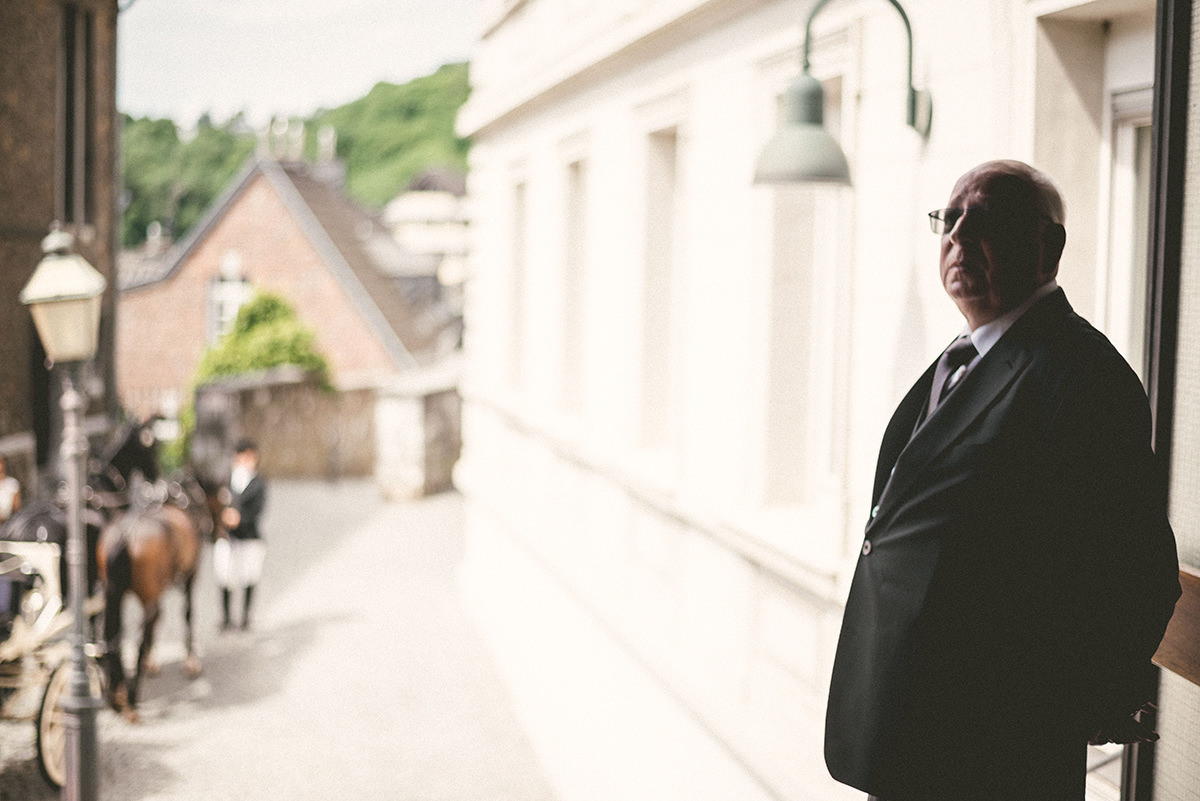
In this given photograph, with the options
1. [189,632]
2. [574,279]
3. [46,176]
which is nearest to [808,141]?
[574,279]

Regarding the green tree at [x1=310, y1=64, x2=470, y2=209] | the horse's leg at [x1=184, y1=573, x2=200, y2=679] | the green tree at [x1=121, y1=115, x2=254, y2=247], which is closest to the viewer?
the horse's leg at [x1=184, y1=573, x2=200, y2=679]

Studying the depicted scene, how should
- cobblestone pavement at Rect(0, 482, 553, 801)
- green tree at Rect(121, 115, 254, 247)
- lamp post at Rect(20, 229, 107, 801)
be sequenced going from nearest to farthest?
lamp post at Rect(20, 229, 107, 801)
cobblestone pavement at Rect(0, 482, 553, 801)
green tree at Rect(121, 115, 254, 247)

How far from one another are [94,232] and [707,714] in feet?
42.8

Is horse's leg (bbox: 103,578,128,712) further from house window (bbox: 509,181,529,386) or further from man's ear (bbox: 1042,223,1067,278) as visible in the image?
man's ear (bbox: 1042,223,1067,278)

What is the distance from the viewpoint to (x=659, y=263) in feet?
24.5

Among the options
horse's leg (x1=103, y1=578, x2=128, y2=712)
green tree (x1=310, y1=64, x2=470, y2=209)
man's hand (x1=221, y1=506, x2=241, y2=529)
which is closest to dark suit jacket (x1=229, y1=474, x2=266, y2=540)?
man's hand (x1=221, y1=506, x2=241, y2=529)

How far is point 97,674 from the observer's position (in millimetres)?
8078

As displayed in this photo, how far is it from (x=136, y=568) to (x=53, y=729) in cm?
154

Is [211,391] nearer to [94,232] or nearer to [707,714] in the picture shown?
[94,232]

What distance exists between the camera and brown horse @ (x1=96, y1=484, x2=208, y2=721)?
27.8 ft

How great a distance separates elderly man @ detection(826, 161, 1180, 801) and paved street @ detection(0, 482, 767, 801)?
10.6ft

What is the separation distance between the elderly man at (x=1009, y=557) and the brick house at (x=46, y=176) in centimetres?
1132

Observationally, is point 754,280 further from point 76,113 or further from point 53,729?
point 76,113

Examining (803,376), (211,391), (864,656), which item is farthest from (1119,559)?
(211,391)
